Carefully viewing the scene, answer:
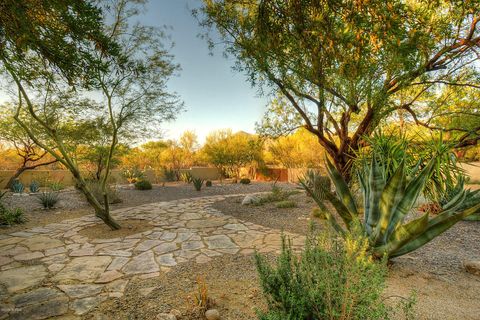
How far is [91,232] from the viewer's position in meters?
5.66

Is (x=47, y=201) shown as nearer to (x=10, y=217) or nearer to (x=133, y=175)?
(x=10, y=217)

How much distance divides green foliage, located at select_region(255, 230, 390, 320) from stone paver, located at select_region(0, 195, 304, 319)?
2.98 feet

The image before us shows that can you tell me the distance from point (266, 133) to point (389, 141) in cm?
513

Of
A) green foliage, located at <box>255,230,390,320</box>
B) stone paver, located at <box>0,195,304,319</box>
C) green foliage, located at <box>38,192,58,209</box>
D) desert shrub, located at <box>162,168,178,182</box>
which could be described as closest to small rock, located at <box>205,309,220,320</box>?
green foliage, located at <box>255,230,390,320</box>

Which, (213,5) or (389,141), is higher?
(213,5)

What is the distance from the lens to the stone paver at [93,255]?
9.14 feet

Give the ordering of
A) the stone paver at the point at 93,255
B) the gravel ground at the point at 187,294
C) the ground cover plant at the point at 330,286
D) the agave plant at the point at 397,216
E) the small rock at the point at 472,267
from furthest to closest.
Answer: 1. the small rock at the point at 472,267
2. the stone paver at the point at 93,255
3. the agave plant at the point at 397,216
4. the gravel ground at the point at 187,294
5. the ground cover plant at the point at 330,286

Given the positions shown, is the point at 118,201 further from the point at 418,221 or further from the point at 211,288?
the point at 418,221

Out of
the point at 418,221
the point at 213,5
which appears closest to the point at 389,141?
the point at 418,221

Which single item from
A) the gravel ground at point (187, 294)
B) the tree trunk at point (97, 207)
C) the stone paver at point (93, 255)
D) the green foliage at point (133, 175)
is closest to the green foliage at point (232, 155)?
the green foliage at point (133, 175)

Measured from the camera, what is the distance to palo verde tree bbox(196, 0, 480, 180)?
2.80 metres

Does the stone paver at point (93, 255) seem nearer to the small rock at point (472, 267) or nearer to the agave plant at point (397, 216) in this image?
the agave plant at point (397, 216)

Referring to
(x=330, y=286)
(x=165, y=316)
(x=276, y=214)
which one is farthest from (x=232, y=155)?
(x=330, y=286)

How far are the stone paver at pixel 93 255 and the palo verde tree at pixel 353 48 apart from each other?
2702mm
